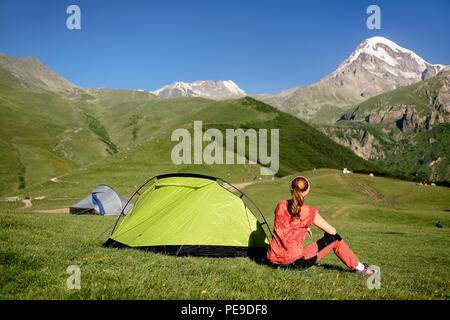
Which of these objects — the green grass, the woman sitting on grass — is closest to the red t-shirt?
the woman sitting on grass

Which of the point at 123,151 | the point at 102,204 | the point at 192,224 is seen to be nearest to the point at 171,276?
the point at 192,224

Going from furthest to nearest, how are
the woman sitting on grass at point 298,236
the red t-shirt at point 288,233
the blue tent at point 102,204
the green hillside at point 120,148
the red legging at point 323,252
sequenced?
the green hillside at point 120,148 < the blue tent at point 102,204 < the red legging at point 323,252 < the red t-shirt at point 288,233 < the woman sitting on grass at point 298,236

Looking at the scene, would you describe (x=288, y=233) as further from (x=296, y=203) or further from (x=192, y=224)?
(x=192, y=224)

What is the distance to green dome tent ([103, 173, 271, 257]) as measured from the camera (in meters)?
9.98

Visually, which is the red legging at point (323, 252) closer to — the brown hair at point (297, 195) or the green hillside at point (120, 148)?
the brown hair at point (297, 195)

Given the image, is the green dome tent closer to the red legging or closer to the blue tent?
the red legging

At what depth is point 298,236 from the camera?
7.59m

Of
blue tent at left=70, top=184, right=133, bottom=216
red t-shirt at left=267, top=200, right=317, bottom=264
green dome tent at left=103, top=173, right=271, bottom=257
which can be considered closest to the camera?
red t-shirt at left=267, top=200, right=317, bottom=264

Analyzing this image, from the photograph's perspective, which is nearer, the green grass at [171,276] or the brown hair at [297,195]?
the green grass at [171,276]

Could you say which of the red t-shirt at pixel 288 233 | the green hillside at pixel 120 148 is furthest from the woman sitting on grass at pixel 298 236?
the green hillside at pixel 120 148

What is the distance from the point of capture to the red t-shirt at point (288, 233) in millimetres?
7484

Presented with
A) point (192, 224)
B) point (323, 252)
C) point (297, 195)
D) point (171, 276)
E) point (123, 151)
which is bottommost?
point (171, 276)

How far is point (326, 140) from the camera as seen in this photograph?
17975 centimetres

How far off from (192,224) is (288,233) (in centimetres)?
386
